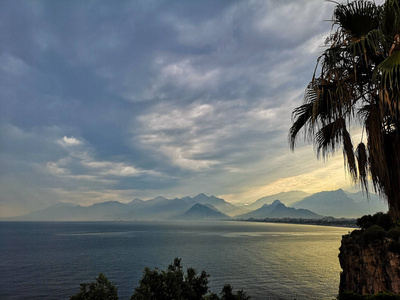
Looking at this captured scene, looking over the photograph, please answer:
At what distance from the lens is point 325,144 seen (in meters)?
9.19

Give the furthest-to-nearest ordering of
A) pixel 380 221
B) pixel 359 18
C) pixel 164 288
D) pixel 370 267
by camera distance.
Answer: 1. pixel 380 221
2. pixel 164 288
3. pixel 370 267
4. pixel 359 18

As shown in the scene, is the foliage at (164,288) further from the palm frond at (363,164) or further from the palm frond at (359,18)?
the palm frond at (359,18)

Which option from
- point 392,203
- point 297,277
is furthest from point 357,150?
point 297,277

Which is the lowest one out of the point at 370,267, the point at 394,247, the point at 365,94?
the point at 370,267

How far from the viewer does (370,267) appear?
1288 cm

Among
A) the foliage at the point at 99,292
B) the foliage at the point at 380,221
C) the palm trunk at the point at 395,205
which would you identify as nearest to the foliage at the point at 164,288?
the foliage at the point at 99,292

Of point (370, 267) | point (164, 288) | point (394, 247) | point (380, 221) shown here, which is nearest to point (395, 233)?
point (394, 247)

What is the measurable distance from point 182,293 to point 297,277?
1999 inches

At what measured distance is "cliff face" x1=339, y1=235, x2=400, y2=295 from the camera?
1177cm

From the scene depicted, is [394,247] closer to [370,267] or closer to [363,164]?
[370,267]

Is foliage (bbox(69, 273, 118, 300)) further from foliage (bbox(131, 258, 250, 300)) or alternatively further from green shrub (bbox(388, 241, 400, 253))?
green shrub (bbox(388, 241, 400, 253))

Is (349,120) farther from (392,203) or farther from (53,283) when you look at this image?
(53,283)

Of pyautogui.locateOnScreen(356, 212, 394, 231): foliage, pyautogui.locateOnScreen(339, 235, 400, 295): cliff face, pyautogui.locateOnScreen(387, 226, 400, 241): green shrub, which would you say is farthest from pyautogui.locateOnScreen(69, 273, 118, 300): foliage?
pyautogui.locateOnScreen(356, 212, 394, 231): foliage

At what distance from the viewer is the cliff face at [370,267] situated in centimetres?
1177
